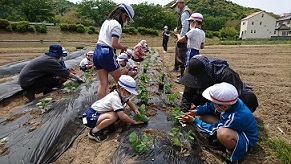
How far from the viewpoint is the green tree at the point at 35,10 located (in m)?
39.4

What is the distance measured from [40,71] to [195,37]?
131 inches

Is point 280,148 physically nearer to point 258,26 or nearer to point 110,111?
point 110,111

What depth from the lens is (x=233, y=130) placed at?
2266 millimetres

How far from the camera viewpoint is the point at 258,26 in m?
52.9

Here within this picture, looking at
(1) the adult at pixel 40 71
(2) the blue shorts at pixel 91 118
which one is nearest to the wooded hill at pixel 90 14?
(1) the adult at pixel 40 71

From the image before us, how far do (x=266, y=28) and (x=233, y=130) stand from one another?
61.6 metres

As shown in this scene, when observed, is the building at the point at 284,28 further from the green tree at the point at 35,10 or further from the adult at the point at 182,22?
the adult at the point at 182,22

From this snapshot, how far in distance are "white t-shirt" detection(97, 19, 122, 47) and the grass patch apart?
2588mm

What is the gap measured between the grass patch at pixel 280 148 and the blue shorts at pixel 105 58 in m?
2.45

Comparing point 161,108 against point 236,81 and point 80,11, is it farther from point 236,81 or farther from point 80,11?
point 80,11

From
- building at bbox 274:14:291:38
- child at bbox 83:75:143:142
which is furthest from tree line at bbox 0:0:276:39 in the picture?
child at bbox 83:75:143:142

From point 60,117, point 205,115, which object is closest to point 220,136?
point 205,115

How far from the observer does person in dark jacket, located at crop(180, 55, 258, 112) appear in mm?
2809


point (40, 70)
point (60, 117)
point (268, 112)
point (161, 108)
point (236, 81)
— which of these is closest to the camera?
point (236, 81)
